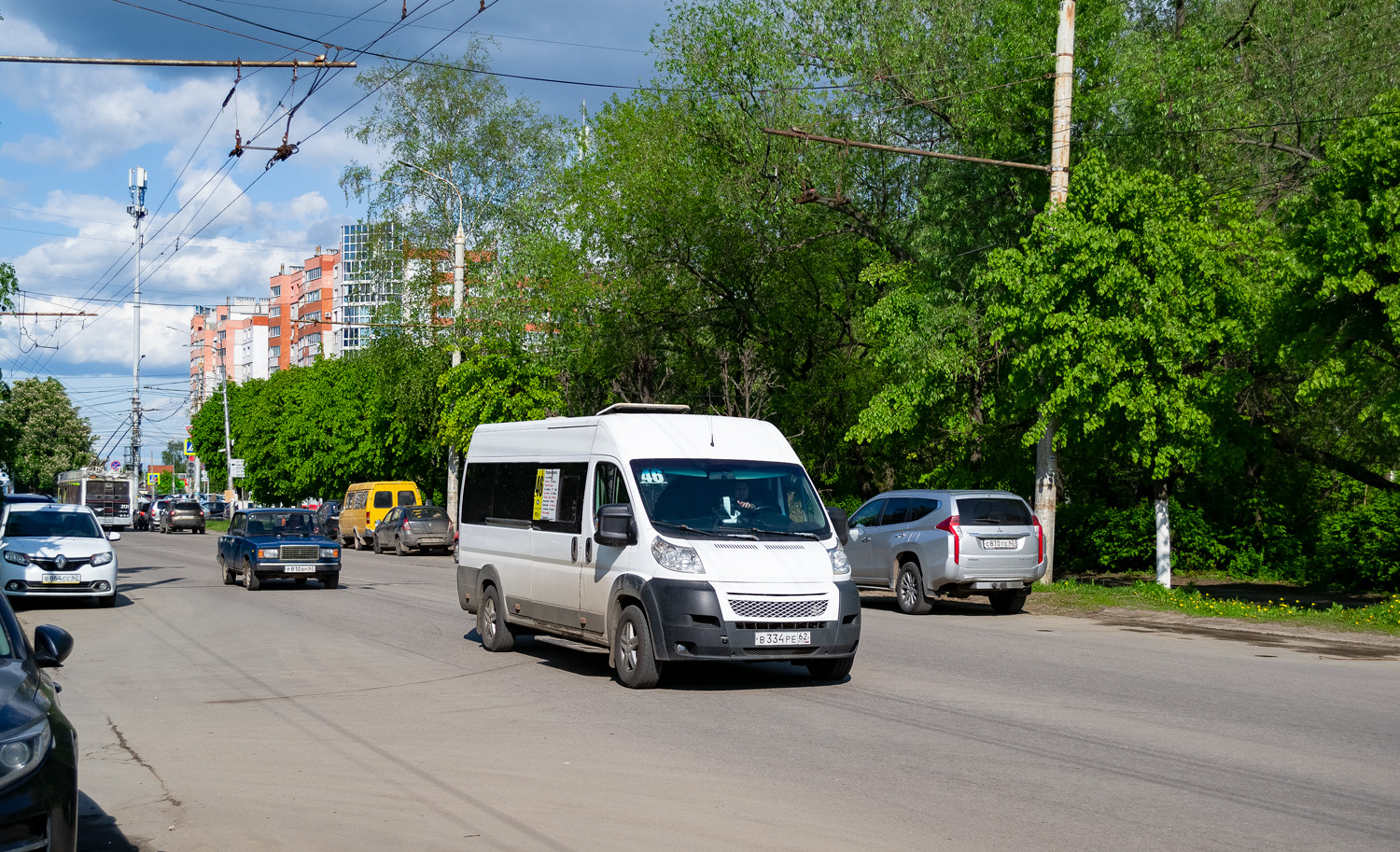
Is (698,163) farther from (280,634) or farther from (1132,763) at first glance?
(1132,763)

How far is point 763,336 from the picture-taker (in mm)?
36688

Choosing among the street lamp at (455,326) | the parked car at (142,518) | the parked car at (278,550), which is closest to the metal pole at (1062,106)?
the parked car at (278,550)

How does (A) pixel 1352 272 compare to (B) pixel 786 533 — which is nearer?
(B) pixel 786 533

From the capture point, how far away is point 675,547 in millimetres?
11203

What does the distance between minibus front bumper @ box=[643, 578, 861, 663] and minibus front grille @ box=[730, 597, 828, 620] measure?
6 centimetres

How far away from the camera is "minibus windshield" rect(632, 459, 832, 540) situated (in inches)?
458

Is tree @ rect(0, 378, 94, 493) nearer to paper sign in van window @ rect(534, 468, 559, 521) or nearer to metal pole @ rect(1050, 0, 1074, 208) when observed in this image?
metal pole @ rect(1050, 0, 1074, 208)

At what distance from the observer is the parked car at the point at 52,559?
20.7 meters

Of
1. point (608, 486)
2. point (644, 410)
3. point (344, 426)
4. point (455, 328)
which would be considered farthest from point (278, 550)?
point (344, 426)

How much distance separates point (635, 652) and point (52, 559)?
13529 mm

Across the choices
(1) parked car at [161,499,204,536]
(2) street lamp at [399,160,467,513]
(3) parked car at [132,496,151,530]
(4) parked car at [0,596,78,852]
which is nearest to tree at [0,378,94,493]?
(3) parked car at [132,496,151,530]

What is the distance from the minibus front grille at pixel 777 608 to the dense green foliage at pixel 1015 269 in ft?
35.3

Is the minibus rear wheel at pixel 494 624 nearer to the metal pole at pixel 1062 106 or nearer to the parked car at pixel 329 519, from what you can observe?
the metal pole at pixel 1062 106

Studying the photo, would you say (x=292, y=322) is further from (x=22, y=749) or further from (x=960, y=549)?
(x=22, y=749)
